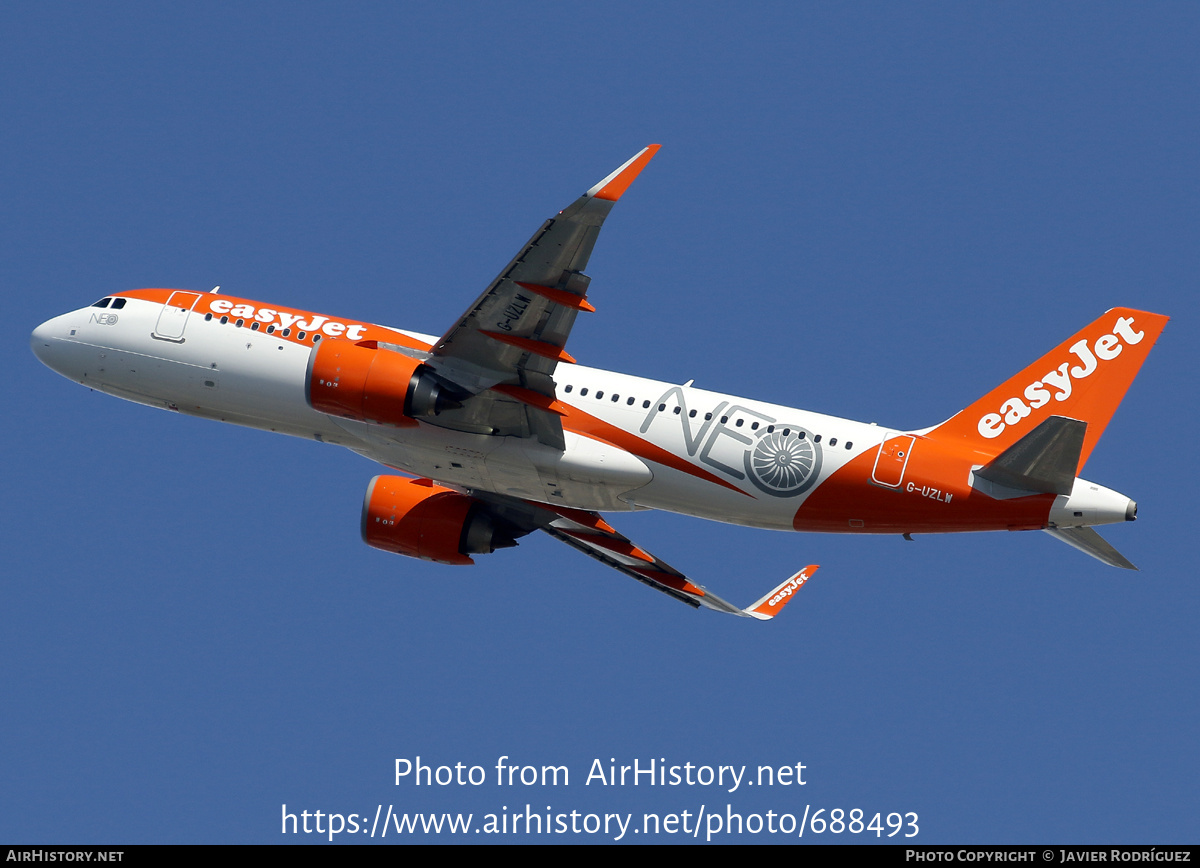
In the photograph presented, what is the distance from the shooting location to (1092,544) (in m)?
29.5

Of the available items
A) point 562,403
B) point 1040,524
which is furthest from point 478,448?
point 1040,524

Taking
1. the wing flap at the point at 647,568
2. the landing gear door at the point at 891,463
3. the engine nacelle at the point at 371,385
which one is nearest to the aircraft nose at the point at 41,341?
the engine nacelle at the point at 371,385

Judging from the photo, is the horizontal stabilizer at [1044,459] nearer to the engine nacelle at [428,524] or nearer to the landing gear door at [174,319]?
the engine nacelle at [428,524]

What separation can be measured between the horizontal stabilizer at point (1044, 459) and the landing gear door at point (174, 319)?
806 inches

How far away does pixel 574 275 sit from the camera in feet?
91.6

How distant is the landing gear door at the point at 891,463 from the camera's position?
100ft

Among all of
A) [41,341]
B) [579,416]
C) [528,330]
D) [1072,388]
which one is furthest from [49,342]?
[1072,388]

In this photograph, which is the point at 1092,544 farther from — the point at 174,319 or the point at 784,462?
the point at 174,319

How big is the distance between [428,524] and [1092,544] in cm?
1717

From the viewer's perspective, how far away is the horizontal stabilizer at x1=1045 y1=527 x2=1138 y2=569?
29.3 meters

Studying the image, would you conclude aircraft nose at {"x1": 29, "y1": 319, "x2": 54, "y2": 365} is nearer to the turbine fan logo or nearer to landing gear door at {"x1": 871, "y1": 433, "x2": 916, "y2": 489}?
the turbine fan logo

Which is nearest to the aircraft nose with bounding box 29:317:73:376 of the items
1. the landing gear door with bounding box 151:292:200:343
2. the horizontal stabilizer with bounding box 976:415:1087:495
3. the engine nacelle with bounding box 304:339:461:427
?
the landing gear door with bounding box 151:292:200:343

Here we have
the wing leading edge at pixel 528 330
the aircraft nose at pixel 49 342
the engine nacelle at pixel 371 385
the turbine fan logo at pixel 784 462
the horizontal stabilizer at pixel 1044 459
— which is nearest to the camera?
the wing leading edge at pixel 528 330
